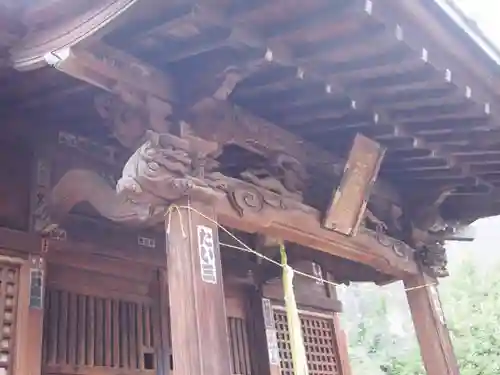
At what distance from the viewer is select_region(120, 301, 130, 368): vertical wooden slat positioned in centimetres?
371

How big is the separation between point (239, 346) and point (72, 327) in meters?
1.63

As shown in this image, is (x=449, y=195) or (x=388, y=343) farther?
(x=388, y=343)

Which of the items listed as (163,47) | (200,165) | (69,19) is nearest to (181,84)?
(163,47)

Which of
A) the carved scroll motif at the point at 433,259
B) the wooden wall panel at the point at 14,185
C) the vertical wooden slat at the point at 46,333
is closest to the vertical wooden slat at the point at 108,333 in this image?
the vertical wooden slat at the point at 46,333

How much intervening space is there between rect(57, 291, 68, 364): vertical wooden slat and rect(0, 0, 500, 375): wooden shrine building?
0.5 inches

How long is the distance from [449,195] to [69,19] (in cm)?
340

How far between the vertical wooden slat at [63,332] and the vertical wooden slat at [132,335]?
0.49 meters

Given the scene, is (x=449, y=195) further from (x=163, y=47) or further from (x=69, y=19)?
(x=69, y=19)

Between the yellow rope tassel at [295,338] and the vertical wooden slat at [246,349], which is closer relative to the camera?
the yellow rope tassel at [295,338]

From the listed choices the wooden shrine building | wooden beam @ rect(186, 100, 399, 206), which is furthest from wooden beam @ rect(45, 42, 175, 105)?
wooden beam @ rect(186, 100, 399, 206)

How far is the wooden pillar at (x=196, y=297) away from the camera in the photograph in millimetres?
2328

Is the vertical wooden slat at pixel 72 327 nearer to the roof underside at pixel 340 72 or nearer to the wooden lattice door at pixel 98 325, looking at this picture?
the wooden lattice door at pixel 98 325

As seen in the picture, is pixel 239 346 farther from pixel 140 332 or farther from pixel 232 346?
pixel 140 332

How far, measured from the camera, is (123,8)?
217 cm
